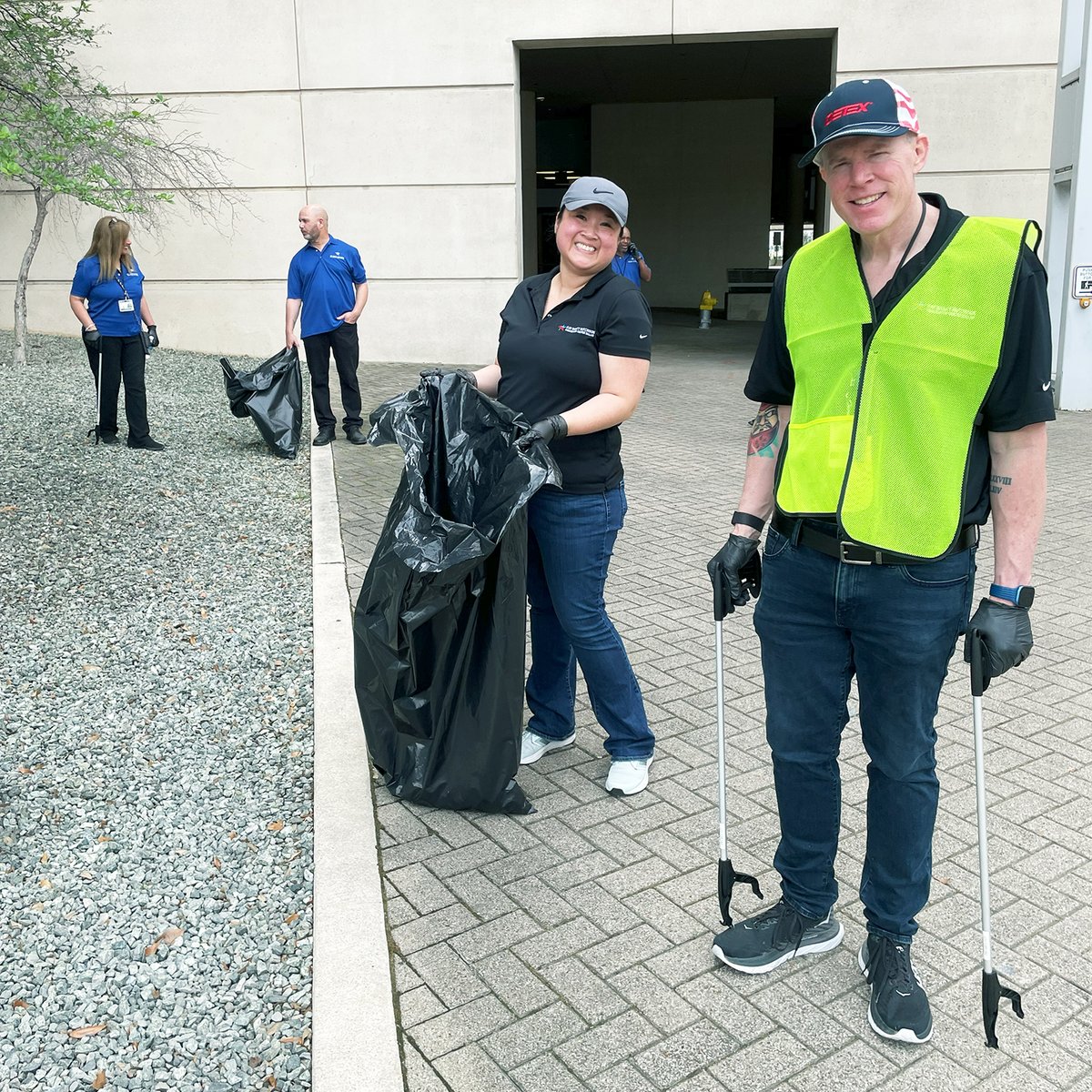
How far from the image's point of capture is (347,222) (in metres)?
14.1

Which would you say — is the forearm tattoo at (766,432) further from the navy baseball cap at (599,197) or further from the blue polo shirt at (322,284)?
the blue polo shirt at (322,284)

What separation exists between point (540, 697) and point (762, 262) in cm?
2369

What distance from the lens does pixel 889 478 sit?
96.7 inches

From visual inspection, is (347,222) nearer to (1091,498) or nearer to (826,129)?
(1091,498)

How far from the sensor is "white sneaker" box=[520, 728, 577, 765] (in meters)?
4.02

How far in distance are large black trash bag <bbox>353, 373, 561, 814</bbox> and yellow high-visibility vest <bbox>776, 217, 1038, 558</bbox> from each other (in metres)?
0.96

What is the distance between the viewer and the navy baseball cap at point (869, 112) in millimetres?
2275

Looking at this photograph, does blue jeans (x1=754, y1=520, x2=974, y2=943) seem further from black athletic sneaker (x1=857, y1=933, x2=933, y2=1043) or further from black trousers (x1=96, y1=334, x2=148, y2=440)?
black trousers (x1=96, y1=334, x2=148, y2=440)

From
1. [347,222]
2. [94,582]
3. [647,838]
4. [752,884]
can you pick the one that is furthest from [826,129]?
[347,222]

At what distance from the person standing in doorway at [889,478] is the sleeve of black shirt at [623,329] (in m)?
0.75

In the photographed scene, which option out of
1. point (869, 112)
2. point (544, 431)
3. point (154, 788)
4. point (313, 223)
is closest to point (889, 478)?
point (869, 112)

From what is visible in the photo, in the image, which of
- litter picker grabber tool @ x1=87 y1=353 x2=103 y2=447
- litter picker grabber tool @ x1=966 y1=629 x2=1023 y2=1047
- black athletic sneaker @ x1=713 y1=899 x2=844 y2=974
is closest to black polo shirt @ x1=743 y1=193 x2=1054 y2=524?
litter picker grabber tool @ x1=966 y1=629 x2=1023 y2=1047

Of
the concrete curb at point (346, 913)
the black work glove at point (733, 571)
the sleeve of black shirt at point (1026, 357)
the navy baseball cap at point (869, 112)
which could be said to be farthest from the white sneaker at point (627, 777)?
the navy baseball cap at point (869, 112)

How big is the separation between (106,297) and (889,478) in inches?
300
